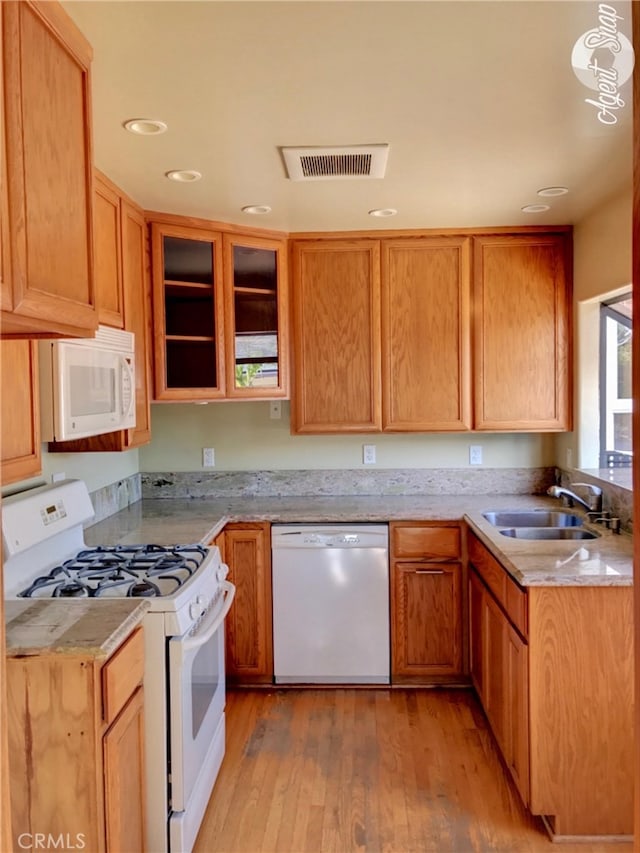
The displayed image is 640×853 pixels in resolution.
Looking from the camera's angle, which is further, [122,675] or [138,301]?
[138,301]

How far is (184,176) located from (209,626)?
165cm

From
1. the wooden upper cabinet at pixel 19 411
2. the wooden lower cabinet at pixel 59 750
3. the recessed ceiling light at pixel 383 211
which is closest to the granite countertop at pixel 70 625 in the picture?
the wooden lower cabinet at pixel 59 750

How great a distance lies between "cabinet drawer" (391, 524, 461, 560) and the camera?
312 cm

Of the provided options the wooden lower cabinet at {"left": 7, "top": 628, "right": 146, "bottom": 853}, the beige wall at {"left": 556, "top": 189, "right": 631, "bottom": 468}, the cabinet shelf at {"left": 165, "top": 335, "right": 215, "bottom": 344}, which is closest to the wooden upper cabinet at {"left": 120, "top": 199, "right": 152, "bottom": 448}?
the cabinet shelf at {"left": 165, "top": 335, "right": 215, "bottom": 344}

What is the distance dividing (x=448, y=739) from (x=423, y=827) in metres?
0.57

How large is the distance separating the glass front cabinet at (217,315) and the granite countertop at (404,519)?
0.60 m

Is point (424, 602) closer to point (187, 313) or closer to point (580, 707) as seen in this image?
point (580, 707)

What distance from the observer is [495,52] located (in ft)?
5.08

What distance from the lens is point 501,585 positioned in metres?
2.43

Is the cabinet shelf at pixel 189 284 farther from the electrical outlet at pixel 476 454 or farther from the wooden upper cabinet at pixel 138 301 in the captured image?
the electrical outlet at pixel 476 454

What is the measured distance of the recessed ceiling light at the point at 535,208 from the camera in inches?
114

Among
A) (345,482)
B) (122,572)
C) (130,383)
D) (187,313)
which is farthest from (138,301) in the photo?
(345,482)

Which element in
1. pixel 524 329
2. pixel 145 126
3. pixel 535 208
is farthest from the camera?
pixel 524 329

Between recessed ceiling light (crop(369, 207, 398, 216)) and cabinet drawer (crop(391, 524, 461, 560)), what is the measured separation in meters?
1.51
